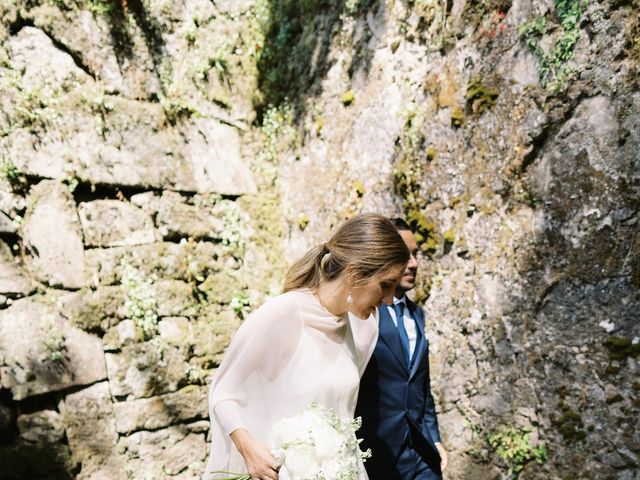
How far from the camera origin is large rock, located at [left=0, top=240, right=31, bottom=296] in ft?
12.8

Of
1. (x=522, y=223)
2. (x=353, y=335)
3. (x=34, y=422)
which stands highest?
(x=522, y=223)

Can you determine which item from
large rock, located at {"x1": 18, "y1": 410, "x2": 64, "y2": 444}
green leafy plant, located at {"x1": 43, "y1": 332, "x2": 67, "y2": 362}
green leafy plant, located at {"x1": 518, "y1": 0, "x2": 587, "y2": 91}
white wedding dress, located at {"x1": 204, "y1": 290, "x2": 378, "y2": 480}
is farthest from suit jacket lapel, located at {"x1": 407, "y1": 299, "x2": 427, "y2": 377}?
large rock, located at {"x1": 18, "y1": 410, "x2": 64, "y2": 444}

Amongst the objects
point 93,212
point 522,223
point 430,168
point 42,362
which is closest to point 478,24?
A: point 430,168

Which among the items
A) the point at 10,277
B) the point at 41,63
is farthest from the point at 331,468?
the point at 41,63

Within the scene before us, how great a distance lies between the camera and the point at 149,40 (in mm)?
A: 4828

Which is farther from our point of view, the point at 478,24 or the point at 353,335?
the point at 478,24

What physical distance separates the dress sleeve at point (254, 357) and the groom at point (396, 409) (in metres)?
0.75

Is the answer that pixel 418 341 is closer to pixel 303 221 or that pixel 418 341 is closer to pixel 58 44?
pixel 303 221

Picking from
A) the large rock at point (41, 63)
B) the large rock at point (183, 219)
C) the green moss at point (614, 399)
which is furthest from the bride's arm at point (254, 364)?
the large rock at point (41, 63)

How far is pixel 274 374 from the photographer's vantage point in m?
2.40

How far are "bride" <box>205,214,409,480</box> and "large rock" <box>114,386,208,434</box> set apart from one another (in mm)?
2020

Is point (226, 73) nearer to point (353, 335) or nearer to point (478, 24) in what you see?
point (478, 24)

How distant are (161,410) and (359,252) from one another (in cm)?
276

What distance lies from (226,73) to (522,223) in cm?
330
